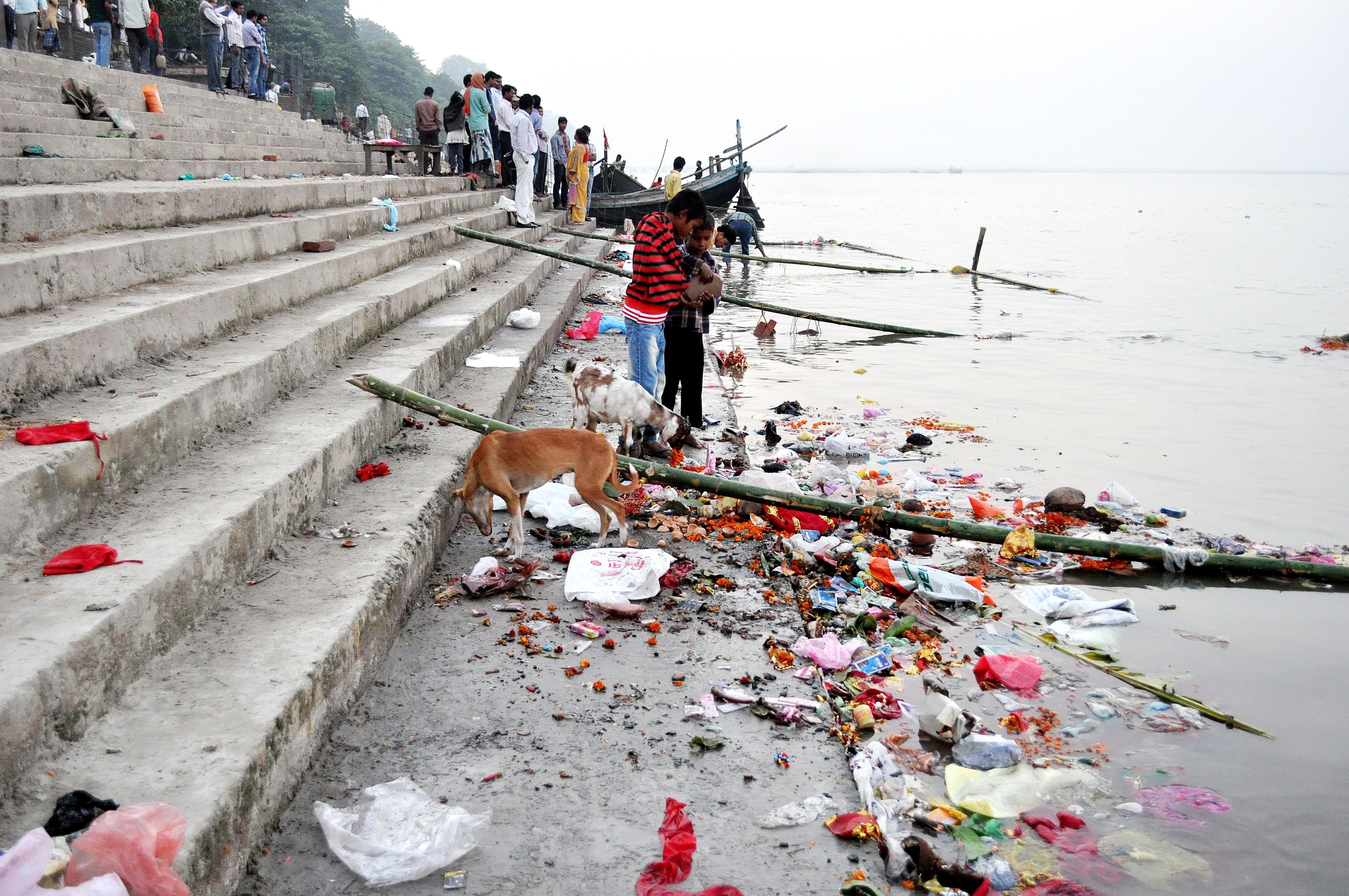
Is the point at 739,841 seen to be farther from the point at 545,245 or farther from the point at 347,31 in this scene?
the point at 347,31

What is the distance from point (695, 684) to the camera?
3271mm

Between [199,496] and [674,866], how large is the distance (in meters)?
2.11

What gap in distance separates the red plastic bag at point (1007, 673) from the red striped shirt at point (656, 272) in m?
3.21

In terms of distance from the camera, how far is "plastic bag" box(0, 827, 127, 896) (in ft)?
5.33

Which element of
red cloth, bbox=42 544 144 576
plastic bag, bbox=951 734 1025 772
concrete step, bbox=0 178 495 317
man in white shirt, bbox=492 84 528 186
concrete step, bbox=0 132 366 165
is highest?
man in white shirt, bbox=492 84 528 186

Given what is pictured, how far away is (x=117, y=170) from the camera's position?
23.0 feet

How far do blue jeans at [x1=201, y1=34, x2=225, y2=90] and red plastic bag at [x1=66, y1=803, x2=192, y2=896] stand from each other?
16119 millimetres

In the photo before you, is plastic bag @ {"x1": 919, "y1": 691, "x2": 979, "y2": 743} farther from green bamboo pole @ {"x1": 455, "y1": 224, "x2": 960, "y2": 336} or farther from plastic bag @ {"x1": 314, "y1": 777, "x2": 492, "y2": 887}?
green bamboo pole @ {"x1": 455, "y1": 224, "x2": 960, "y2": 336}

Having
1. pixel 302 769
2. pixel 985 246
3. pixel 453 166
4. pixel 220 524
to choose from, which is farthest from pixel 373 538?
pixel 985 246

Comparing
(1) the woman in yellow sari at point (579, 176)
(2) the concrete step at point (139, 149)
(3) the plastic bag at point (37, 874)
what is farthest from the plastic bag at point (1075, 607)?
(1) the woman in yellow sari at point (579, 176)

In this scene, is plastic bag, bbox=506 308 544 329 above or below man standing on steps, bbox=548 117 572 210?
below

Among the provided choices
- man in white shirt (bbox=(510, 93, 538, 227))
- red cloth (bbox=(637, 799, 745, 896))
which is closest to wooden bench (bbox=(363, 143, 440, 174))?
man in white shirt (bbox=(510, 93, 538, 227))

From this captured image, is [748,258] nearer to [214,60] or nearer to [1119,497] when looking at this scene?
[214,60]

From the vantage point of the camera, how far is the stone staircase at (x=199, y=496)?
2123 mm
